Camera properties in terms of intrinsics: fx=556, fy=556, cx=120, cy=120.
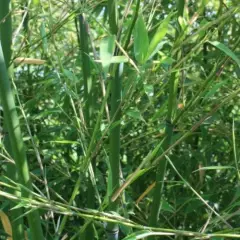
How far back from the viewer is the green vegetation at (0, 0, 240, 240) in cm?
71

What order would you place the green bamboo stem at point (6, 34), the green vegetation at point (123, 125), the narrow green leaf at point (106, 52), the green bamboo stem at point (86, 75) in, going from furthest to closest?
the green bamboo stem at point (86, 75) < the green bamboo stem at point (6, 34) < the green vegetation at point (123, 125) < the narrow green leaf at point (106, 52)

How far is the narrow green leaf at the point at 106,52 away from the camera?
22.8 inches

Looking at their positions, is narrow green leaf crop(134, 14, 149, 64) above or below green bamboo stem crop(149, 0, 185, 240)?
above

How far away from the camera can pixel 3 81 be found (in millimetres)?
735

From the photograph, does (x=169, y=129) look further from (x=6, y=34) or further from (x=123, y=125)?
(x=6, y=34)

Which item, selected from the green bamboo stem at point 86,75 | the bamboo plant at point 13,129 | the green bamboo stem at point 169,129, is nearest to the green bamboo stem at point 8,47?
the bamboo plant at point 13,129

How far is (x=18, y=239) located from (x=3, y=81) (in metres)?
0.32

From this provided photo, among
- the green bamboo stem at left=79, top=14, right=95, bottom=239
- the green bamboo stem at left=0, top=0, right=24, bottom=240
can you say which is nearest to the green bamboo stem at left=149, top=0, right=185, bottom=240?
the green bamboo stem at left=79, top=14, right=95, bottom=239

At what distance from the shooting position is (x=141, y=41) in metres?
0.64

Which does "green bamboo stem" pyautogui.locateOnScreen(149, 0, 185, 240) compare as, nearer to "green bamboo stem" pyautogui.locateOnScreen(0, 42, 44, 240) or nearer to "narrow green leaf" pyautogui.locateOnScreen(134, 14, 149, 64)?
"narrow green leaf" pyautogui.locateOnScreen(134, 14, 149, 64)

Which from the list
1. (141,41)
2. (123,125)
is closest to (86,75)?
(123,125)

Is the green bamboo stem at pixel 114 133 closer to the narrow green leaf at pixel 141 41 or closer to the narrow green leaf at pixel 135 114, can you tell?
the narrow green leaf at pixel 135 114

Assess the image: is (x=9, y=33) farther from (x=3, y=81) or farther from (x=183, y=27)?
(x=183, y=27)

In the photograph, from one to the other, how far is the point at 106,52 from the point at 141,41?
6 centimetres
